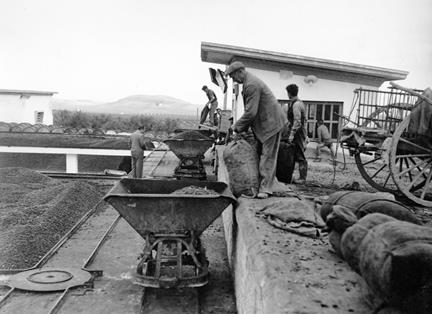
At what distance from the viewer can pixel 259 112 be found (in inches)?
268

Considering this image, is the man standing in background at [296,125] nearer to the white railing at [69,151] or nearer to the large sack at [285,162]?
the large sack at [285,162]

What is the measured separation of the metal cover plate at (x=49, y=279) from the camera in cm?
658

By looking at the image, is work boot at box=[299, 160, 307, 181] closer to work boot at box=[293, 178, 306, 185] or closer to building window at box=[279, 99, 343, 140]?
work boot at box=[293, 178, 306, 185]

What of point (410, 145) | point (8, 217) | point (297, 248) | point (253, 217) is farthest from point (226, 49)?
point (297, 248)

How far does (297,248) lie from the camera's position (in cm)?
451

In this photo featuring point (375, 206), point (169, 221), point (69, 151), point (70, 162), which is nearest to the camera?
point (375, 206)

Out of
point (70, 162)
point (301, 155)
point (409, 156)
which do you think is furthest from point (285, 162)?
point (70, 162)

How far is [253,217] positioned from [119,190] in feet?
6.34

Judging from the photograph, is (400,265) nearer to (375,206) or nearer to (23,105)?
(375,206)

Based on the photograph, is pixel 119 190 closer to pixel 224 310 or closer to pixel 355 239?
pixel 224 310

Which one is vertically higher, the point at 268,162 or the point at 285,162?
the point at 268,162

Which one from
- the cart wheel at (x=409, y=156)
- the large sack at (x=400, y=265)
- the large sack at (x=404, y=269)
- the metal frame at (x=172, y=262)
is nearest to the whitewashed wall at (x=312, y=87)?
the cart wheel at (x=409, y=156)

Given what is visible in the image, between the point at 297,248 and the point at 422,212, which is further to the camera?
the point at 422,212

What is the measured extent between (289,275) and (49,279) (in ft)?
13.9
